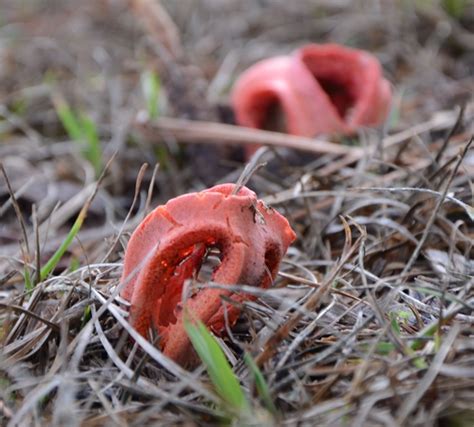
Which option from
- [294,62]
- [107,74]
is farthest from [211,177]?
[107,74]

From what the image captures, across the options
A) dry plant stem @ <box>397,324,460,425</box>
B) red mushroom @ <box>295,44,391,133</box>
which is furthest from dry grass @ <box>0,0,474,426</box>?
red mushroom @ <box>295,44,391,133</box>

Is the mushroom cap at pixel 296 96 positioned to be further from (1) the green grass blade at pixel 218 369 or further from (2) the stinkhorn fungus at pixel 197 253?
(1) the green grass blade at pixel 218 369

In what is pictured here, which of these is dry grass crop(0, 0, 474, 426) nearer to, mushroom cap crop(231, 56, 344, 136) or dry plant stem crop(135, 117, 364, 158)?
dry plant stem crop(135, 117, 364, 158)

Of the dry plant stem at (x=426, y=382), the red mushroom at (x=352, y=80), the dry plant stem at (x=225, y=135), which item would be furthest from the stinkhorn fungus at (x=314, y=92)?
the dry plant stem at (x=426, y=382)

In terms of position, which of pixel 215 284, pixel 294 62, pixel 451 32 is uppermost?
pixel 215 284

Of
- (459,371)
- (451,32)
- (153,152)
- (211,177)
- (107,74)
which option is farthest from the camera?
(451,32)

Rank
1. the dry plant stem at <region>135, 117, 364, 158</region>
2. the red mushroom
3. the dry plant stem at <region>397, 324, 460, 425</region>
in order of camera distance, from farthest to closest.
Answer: the red mushroom → the dry plant stem at <region>135, 117, 364, 158</region> → the dry plant stem at <region>397, 324, 460, 425</region>

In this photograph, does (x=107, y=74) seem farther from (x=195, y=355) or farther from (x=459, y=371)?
(x=459, y=371)
